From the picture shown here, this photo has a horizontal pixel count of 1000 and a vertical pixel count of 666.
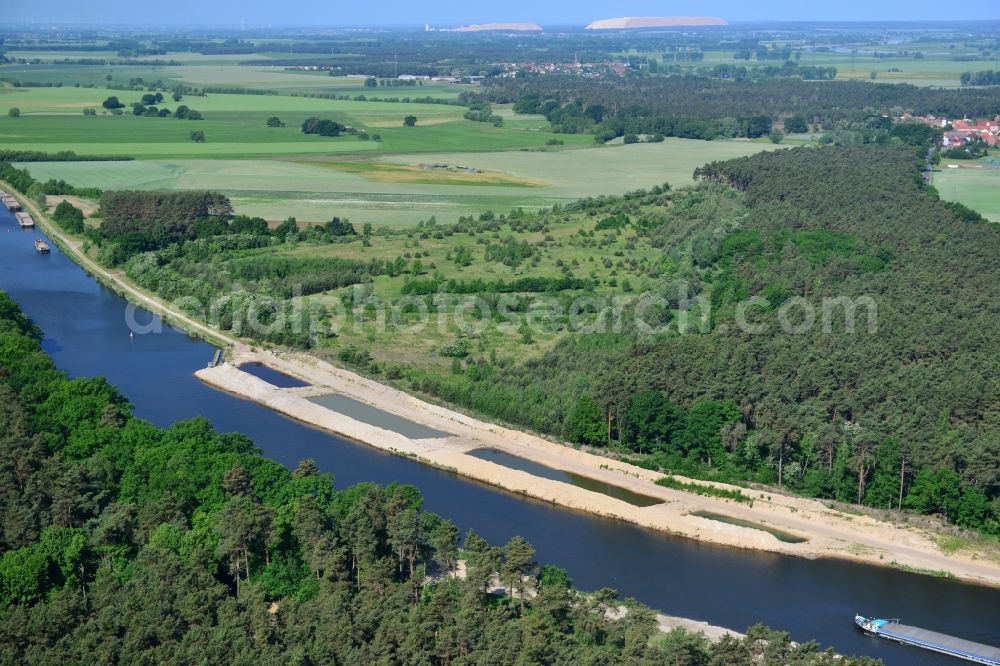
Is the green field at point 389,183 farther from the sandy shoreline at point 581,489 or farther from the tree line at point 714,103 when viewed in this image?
the sandy shoreline at point 581,489

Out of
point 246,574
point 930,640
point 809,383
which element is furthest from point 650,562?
point 809,383

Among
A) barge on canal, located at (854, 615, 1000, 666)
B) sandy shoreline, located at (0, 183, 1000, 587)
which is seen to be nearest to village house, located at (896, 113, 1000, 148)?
sandy shoreline, located at (0, 183, 1000, 587)

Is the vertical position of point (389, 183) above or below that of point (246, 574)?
above

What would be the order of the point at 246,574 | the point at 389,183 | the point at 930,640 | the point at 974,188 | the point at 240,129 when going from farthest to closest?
the point at 240,129
the point at 389,183
the point at 974,188
the point at 246,574
the point at 930,640

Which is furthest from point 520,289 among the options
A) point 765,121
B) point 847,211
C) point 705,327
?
point 765,121

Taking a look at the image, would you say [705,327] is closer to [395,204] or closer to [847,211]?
[847,211]

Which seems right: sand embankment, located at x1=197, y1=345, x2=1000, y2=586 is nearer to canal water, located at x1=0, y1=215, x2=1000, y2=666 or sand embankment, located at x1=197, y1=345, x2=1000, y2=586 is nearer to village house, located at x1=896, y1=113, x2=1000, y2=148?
canal water, located at x1=0, y1=215, x2=1000, y2=666

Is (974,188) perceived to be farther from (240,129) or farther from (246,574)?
(246,574)
